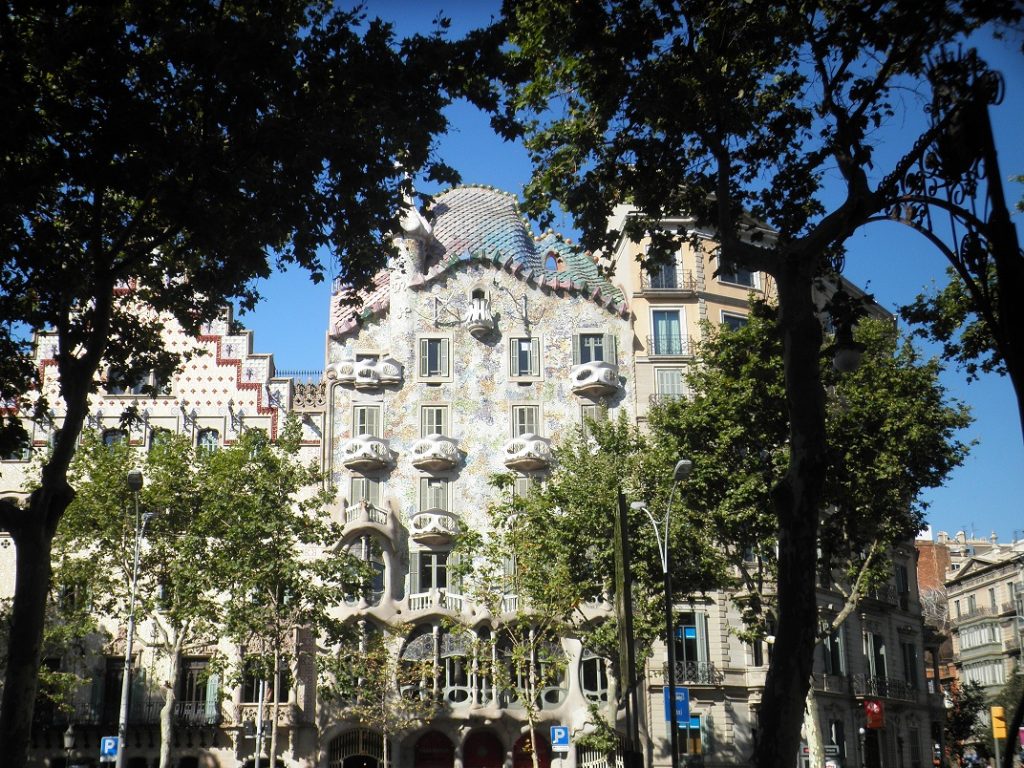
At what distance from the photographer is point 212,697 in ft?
136

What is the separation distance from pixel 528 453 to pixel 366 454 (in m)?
5.97

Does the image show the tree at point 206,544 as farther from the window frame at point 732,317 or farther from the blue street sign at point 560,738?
the window frame at point 732,317

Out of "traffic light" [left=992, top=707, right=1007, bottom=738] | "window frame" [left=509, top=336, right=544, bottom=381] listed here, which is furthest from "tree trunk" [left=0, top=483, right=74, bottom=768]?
"window frame" [left=509, top=336, right=544, bottom=381]

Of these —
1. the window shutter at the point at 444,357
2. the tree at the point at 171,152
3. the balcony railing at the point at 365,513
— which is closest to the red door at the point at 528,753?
the balcony railing at the point at 365,513

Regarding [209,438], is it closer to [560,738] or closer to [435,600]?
[435,600]

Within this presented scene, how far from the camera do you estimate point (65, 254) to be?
650 inches

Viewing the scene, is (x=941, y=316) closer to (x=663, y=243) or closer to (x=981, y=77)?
(x=663, y=243)

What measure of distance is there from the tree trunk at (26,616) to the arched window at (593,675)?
28.7 m

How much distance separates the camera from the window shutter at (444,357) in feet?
149

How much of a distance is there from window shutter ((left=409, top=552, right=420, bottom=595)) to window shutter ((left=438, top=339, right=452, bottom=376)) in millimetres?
7226

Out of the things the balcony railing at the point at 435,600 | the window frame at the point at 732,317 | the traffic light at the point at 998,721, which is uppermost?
the window frame at the point at 732,317

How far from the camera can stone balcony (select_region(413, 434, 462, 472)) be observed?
4331 cm

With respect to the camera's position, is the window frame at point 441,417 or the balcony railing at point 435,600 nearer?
the balcony railing at point 435,600

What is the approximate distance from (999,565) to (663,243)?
67.7 m
